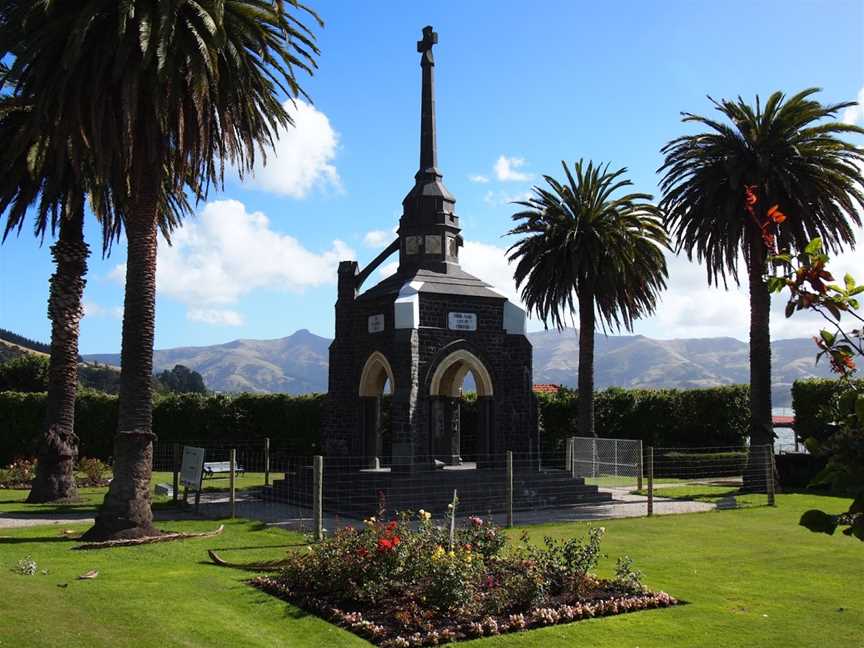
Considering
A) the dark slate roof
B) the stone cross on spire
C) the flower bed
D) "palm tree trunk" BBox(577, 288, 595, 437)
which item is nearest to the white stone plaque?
the dark slate roof

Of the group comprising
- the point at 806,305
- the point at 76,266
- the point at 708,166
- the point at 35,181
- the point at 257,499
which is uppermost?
the point at 708,166

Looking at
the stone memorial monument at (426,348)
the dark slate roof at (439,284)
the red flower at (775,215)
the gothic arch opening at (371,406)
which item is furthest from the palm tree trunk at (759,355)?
the red flower at (775,215)

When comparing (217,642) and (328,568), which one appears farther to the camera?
(328,568)

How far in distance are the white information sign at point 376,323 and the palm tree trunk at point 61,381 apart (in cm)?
758

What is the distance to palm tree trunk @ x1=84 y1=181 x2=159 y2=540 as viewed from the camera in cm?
1463

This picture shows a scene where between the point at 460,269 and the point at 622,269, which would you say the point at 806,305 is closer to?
the point at 460,269

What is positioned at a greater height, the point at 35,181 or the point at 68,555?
the point at 35,181

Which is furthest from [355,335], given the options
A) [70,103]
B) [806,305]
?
[806,305]

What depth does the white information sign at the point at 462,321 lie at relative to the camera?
2197 centimetres

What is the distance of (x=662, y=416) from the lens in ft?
106

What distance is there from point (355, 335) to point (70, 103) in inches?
435

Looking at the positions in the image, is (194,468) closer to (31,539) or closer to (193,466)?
(193,466)

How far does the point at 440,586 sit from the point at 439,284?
1364 centimetres

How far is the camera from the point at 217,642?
806 centimetres
